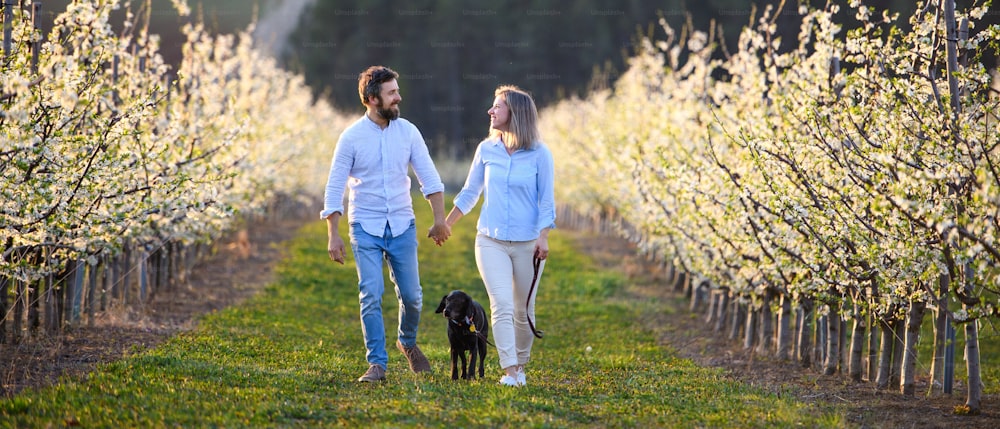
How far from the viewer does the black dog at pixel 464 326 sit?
8305 mm

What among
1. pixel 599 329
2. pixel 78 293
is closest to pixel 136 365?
pixel 78 293

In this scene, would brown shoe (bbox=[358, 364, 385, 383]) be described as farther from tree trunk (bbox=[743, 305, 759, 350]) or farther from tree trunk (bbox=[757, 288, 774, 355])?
tree trunk (bbox=[743, 305, 759, 350])

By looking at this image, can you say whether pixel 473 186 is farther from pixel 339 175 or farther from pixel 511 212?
pixel 339 175

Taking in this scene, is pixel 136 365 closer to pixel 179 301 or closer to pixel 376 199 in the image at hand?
pixel 376 199

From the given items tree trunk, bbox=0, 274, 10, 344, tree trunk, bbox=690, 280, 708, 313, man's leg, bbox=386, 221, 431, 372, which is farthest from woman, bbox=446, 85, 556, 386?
tree trunk, bbox=690, 280, 708, 313

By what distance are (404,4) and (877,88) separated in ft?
250

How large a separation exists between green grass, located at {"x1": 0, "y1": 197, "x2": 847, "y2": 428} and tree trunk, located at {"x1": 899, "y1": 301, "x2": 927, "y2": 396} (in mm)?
1524

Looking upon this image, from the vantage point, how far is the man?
8094mm

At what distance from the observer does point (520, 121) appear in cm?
822

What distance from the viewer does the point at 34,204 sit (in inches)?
329

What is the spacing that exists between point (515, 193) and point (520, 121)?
0.60 m

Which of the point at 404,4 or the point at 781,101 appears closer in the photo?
the point at 781,101

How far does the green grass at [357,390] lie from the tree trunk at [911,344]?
1.52 metres

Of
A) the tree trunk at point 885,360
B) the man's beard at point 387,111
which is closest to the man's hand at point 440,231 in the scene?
the man's beard at point 387,111
